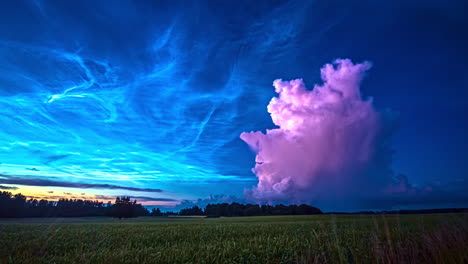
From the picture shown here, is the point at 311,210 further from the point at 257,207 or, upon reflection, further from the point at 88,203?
the point at 88,203

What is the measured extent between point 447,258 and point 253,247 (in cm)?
773

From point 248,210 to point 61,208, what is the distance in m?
85.8

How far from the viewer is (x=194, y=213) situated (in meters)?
133

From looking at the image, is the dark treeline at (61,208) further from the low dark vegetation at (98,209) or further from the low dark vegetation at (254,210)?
the low dark vegetation at (254,210)

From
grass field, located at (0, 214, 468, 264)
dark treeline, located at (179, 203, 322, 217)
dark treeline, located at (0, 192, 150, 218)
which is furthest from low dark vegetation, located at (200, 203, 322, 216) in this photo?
grass field, located at (0, 214, 468, 264)

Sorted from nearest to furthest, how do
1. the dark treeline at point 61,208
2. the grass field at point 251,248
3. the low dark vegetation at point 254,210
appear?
the grass field at point 251,248
the dark treeline at point 61,208
the low dark vegetation at point 254,210

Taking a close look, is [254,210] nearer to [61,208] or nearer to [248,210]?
[248,210]

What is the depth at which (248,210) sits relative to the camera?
409 feet

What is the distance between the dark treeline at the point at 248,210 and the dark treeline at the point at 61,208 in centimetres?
3305

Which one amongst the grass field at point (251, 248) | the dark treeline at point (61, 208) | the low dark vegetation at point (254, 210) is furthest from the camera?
the low dark vegetation at point (254, 210)

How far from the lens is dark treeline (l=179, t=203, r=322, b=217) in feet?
398

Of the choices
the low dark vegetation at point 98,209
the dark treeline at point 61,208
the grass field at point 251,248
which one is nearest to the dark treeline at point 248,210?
the low dark vegetation at point 98,209

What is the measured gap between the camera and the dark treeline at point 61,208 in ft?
265

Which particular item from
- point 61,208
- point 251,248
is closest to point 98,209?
point 61,208
